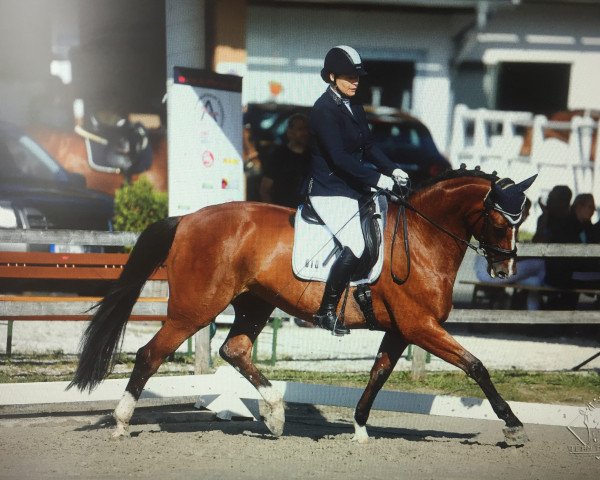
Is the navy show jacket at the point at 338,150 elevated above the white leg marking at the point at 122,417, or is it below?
above

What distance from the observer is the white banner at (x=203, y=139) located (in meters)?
9.83

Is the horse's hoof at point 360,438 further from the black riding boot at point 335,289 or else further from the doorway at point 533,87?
the doorway at point 533,87

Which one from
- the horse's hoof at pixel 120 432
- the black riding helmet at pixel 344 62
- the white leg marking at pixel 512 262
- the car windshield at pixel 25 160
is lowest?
the horse's hoof at pixel 120 432

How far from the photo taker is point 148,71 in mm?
14086

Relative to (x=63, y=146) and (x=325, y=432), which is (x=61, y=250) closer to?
(x=63, y=146)

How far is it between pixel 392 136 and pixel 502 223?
8.16 meters

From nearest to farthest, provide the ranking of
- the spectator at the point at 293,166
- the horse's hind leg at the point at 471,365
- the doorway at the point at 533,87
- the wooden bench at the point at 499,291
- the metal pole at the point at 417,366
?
the horse's hind leg at the point at 471,365 → the metal pole at the point at 417,366 → the wooden bench at the point at 499,291 → the spectator at the point at 293,166 → the doorway at the point at 533,87

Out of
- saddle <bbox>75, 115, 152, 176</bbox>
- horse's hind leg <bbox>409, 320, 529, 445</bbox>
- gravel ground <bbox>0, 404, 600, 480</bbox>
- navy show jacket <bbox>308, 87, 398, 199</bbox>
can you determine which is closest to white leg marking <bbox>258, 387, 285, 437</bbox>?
gravel ground <bbox>0, 404, 600, 480</bbox>

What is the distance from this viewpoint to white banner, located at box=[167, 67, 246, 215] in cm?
983

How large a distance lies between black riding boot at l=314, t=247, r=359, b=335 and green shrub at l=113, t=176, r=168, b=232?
5796mm

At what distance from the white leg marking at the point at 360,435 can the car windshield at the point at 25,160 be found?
7.44m

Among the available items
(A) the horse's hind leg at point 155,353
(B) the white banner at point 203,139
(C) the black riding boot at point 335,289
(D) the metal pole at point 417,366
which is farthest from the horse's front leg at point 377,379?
(B) the white banner at point 203,139

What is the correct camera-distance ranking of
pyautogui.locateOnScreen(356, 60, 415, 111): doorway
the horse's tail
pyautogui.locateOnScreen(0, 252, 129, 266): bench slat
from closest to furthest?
the horse's tail < pyautogui.locateOnScreen(0, 252, 129, 266): bench slat < pyautogui.locateOnScreen(356, 60, 415, 111): doorway

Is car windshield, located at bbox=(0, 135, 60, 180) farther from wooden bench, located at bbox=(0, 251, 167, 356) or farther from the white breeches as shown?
the white breeches
